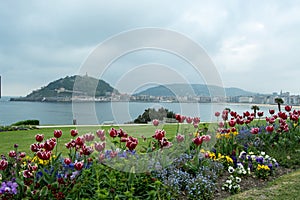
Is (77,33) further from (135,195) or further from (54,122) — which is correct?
(54,122)

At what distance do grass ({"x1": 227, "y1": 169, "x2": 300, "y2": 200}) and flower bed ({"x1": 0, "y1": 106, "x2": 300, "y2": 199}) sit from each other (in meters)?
0.21

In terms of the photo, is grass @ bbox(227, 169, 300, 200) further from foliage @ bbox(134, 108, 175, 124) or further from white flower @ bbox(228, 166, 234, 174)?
foliage @ bbox(134, 108, 175, 124)

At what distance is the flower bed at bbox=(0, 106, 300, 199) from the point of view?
277 cm

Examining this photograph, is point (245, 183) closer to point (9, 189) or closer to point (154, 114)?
point (154, 114)

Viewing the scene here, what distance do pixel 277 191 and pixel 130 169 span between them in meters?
2.01

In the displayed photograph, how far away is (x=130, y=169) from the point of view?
318cm

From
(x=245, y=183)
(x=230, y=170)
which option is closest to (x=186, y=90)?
(x=230, y=170)

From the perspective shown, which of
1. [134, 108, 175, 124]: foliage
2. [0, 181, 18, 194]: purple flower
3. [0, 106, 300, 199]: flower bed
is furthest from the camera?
[134, 108, 175, 124]: foliage

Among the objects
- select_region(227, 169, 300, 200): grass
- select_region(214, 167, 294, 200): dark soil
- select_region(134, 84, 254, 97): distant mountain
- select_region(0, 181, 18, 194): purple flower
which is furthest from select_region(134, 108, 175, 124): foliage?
select_region(0, 181, 18, 194): purple flower

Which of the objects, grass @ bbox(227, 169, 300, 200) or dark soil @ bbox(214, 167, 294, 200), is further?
dark soil @ bbox(214, 167, 294, 200)

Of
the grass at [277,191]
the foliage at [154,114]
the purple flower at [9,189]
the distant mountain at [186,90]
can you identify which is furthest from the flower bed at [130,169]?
the foliage at [154,114]

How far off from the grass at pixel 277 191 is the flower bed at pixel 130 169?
211mm

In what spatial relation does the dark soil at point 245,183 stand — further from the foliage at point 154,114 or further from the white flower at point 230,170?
the foliage at point 154,114

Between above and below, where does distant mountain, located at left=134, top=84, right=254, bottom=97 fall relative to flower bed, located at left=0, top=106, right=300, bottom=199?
above
